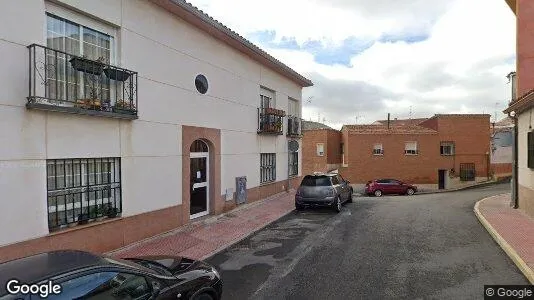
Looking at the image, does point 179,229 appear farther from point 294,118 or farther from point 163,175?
point 294,118

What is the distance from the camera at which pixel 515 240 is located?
887 cm

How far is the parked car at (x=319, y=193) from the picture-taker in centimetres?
1378

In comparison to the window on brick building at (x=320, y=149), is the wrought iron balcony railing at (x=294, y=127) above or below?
above

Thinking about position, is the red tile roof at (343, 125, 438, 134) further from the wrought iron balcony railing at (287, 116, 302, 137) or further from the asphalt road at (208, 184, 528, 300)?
the asphalt road at (208, 184, 528, 300)

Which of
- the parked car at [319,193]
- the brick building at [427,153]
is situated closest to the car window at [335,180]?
the parked car at [319,193]

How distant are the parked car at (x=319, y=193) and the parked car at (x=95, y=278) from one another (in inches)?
359

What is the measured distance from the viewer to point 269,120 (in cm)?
1631

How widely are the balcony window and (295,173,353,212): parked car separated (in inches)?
293

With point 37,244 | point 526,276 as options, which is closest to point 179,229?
point 37,244

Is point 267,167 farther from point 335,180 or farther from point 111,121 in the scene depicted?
point 111,121

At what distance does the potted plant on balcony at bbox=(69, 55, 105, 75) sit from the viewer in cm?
721

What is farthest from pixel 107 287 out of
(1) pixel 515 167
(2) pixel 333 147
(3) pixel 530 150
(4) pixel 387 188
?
(2) pixel 333 147

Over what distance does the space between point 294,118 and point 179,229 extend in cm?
1082

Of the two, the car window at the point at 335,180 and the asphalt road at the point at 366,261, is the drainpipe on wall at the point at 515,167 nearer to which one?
Answer: the asphalt road at the point at 366,261
